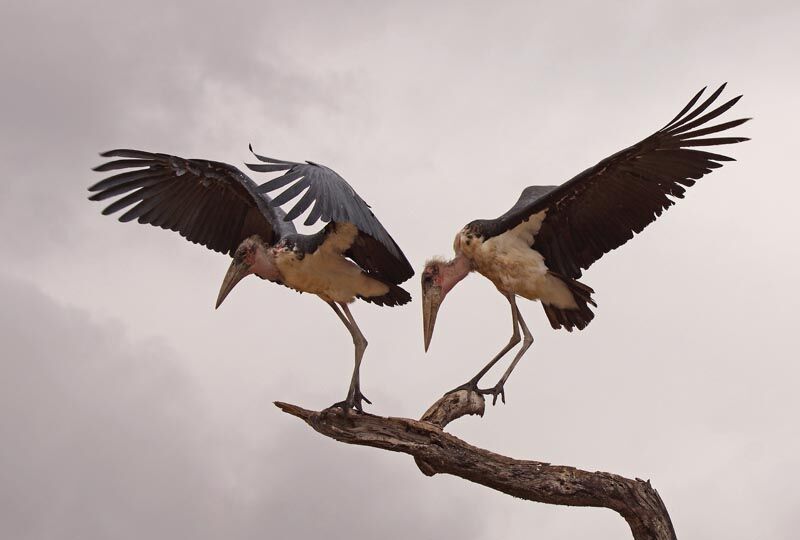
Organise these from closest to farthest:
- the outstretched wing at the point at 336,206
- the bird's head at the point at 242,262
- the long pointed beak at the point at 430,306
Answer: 1. the outstretched wing at the point at 336,206
2. the bird's head at the point at 242,262
3. the long pointed beak at the point at 430,306

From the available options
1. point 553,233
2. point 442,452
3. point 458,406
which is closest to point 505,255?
point 553,233

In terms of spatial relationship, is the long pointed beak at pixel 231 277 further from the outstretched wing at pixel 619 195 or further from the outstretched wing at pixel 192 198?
the outstretched wing at pixel 619 195

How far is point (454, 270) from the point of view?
10.3 metres

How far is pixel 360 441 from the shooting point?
28.9 ft

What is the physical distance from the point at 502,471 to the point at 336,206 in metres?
2.42

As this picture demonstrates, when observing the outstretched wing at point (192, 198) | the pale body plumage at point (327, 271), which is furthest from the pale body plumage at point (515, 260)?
the outstretched wing at point (192, 198)

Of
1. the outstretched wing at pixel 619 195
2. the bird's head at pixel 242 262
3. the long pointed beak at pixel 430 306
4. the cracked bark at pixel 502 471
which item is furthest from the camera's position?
the long pointed beak at pixel 430 306

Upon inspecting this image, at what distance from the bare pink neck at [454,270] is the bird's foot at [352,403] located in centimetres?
142

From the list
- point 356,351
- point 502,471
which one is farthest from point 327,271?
point 502,471

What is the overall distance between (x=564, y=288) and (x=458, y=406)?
1533 millimetres

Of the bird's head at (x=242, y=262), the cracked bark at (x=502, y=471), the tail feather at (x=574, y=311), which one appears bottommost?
the cracked bark at (x=502, y=471)

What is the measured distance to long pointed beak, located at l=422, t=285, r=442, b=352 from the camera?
33.7ft

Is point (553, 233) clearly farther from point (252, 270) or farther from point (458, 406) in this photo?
point (252, 270)

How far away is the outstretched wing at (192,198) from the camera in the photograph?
408 inches
